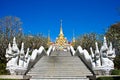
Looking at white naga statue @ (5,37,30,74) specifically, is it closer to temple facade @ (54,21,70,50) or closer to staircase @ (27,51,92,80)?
staircase @ (27,51,92,80)

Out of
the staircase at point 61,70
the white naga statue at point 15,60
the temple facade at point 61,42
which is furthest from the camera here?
the temple facade at point 61,42

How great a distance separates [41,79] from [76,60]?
671 centimetres

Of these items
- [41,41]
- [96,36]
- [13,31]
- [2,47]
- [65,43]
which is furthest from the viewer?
[65,43]

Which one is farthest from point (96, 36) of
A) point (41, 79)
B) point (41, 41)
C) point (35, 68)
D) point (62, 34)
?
point (62, 34)

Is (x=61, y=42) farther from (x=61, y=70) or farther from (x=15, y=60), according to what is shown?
(x=15, y=60)

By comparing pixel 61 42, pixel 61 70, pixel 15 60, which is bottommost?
pixel 61 70

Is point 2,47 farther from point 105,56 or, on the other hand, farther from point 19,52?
point 105,56

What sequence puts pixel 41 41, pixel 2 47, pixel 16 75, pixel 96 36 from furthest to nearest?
1. pixel 41 41
2. pixel 96 36
3. pixel 2 47
4. pixel 16 75

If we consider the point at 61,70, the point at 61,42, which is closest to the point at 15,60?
the point at 61,70

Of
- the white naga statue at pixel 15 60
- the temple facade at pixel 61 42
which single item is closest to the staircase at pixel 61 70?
the white naga statue at pixel 15 60

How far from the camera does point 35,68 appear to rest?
19.0m

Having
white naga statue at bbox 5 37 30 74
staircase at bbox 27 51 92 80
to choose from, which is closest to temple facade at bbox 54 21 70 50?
staircase at bbox 27 51 92 80

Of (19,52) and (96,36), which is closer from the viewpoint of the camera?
(19,52)

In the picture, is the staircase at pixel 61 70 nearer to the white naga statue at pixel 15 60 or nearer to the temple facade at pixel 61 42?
the white naga statue at pixel 15 60
